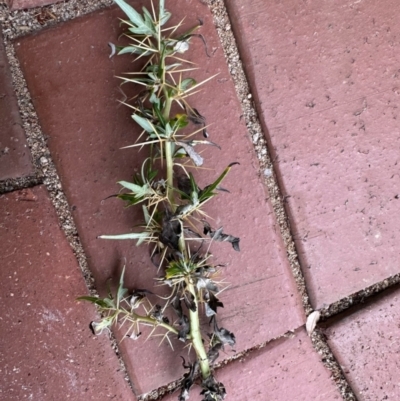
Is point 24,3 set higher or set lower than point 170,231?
higher

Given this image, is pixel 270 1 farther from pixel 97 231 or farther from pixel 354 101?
pixel 97 231

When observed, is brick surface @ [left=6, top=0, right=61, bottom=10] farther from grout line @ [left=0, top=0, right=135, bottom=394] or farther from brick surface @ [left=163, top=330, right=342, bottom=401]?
brick surface @ [left=163, top=330, right=342, bottom=401]

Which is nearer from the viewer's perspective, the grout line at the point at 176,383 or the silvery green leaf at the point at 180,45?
the silvery green leaf at the point at 180,45

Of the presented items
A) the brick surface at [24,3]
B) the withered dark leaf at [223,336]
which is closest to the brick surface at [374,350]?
the withered dark leaf at [223,336]

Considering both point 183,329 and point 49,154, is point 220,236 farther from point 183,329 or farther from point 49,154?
point 49,154

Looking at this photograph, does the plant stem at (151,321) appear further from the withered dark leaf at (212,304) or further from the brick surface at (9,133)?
the brick surface at (9,133)

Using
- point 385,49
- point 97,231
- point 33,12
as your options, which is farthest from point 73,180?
point 385,49

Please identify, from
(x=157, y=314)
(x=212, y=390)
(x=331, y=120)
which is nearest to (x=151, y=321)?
(x=157, y=314)
